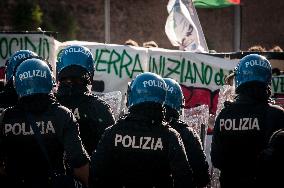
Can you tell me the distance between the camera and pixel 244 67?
480cm

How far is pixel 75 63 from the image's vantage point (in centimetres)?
496

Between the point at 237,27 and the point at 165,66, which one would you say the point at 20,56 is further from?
the point at 237,27

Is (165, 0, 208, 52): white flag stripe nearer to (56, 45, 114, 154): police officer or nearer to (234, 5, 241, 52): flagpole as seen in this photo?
(56, 45, 114, 154): police officer

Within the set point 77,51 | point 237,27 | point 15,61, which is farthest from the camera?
point 237,27

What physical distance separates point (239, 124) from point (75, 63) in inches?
60.0

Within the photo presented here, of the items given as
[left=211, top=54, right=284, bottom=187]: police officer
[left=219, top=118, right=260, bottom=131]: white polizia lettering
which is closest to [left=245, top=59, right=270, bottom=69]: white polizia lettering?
[left=211, top=54, right=284, bottom=187]: police officer

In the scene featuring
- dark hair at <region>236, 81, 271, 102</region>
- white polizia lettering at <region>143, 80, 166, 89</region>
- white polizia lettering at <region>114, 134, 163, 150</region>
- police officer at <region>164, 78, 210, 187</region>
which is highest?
white polizia lettering at <region>143, 80, 166, 89</region>

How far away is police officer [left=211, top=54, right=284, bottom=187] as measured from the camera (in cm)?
437

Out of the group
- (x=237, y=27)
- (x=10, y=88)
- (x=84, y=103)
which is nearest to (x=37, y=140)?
(x=84, y=103)

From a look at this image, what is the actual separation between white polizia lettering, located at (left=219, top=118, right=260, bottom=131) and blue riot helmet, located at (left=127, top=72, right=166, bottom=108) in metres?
0.78

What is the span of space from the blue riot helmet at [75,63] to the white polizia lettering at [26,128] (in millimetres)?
937

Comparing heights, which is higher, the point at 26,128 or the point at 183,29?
the point at 183,29

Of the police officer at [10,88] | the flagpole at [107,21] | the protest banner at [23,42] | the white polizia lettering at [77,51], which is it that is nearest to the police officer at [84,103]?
the white polizia lettering at [77,51]

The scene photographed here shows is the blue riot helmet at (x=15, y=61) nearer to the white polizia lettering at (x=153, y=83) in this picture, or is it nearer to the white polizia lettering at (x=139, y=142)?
the white polizia lettering at (x=153, y=83)
